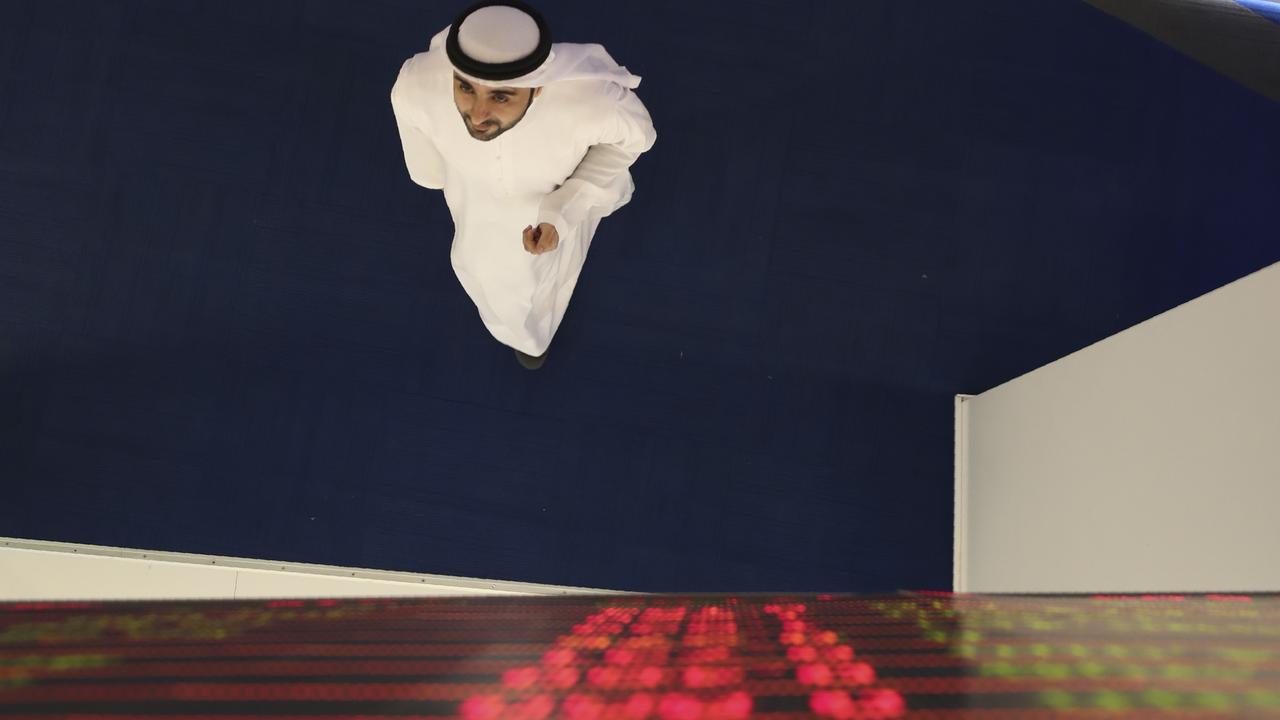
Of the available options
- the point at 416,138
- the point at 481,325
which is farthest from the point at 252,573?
the point at 416,138

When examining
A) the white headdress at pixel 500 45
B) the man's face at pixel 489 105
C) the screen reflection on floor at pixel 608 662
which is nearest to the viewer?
the screen reflection on floor at pixel 608 662

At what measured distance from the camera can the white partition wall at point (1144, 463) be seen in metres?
1.78

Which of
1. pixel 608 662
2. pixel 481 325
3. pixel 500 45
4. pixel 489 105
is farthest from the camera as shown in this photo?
pixel 481 325

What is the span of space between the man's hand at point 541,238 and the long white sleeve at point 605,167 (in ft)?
0.11

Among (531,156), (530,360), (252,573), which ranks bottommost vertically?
(252,573)

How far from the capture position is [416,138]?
212cm

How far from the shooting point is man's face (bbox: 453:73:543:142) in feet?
6.20

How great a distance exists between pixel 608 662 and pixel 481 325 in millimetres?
2250

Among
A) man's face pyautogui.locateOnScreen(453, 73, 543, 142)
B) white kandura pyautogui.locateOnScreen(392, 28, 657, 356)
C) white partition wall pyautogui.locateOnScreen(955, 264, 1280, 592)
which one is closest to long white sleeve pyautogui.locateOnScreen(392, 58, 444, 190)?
white kandura pyautogui.locateOnScreen(392, 28, 657, 356)

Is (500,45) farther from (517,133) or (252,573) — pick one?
(252,573)

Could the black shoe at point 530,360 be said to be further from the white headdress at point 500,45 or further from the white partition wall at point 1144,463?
the white partition wall at point 1144,463

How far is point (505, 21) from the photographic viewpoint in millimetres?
1769

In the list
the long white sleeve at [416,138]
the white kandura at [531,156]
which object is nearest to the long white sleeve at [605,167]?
the white kandura at [531,156]

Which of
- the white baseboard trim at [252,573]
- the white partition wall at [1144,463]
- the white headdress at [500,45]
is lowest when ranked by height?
the white baseboard trim at [252,573]
